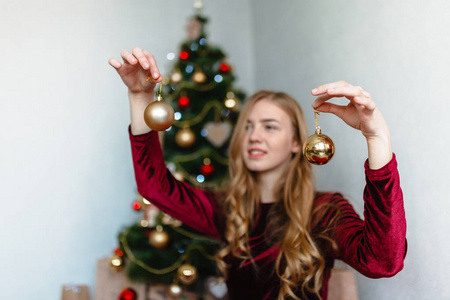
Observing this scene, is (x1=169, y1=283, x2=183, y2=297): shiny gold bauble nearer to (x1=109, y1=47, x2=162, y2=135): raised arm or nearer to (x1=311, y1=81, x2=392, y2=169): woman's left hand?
(x1=109, y1=47, x2=162, y2=135): raised arm

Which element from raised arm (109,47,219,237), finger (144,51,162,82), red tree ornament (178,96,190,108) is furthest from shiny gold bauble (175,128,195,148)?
finger (144,51,162,82)

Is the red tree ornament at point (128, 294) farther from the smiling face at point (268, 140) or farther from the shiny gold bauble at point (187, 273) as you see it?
the smiling face at point (268, 140)

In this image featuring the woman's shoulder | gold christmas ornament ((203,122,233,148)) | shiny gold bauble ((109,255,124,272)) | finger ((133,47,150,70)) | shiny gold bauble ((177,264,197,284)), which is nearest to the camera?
finger ((133,47,150,70))

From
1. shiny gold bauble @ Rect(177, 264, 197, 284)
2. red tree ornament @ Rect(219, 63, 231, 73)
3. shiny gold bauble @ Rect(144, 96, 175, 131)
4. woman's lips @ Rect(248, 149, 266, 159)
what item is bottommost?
shiny gold bauble @ Rect(177, 264, 197, 284)

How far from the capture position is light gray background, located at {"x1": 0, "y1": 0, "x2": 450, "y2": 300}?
117 centimetres

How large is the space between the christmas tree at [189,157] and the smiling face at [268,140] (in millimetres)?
365

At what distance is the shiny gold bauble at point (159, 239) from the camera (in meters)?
1.68

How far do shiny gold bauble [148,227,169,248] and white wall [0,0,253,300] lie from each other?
395 millimetres

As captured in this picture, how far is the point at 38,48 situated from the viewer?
65.9 inches

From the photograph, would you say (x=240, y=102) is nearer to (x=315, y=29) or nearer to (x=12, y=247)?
(x=315, y=29)

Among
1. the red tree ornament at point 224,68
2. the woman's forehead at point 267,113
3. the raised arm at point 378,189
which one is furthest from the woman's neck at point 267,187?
the red tree ornament at point 224,68

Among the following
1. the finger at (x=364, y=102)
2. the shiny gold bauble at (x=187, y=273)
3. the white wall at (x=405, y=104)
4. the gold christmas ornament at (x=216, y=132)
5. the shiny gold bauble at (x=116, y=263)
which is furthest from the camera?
the gold christmas ornament at (x=216, y=132)

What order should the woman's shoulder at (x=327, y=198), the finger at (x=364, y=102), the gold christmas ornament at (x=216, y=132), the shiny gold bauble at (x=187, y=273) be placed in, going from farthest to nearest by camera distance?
the gold christmas ornament at (x=216, y=132), the shiny gold bauble at (x=187, y=273), the woman's shoulder at (x=327, y=198), the finger at (x=364, y=102)

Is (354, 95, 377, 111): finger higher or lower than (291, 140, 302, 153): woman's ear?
higher
